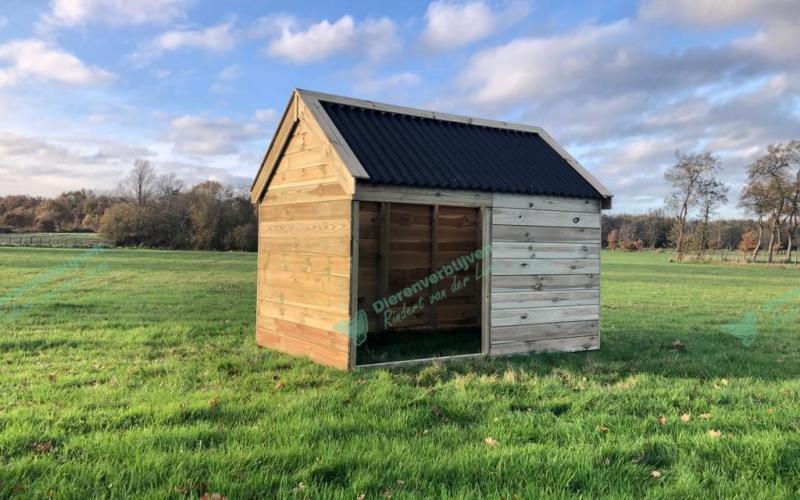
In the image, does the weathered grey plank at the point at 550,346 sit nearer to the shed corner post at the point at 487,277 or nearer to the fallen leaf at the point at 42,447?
the shed corner post at the point at 487,277

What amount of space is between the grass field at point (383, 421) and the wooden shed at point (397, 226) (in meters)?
0.65

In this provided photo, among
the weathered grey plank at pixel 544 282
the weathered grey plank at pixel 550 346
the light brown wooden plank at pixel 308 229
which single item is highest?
the light brown wooden plank at pixel 308 229

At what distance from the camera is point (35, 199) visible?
251 feet

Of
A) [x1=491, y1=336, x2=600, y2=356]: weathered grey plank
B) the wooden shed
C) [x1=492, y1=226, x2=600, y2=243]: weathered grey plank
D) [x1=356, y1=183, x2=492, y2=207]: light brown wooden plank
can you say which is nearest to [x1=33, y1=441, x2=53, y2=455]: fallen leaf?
the wooden shed

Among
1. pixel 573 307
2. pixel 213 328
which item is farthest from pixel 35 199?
pixel 573 307

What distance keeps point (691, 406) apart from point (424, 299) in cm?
551

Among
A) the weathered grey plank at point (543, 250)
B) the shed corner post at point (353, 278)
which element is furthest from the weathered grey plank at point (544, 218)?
the shed corner post at point (353, 278)

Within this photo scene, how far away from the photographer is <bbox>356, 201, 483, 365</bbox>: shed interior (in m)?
9.94

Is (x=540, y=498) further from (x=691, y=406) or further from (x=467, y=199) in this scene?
(x=467, y=199)

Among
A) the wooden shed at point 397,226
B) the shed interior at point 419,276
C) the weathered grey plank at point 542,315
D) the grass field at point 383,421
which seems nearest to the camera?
the grass field at point 383,421

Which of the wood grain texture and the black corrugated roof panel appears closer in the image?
the black corrugated roof panel

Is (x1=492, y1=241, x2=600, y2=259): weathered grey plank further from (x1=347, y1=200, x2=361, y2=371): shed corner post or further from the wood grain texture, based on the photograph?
(x1=347, y1=200, x2=361, y2=371): shed corner post

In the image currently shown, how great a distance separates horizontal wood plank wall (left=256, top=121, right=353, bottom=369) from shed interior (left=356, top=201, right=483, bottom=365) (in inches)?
57.9

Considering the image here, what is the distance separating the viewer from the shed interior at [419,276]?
994 centimetres
